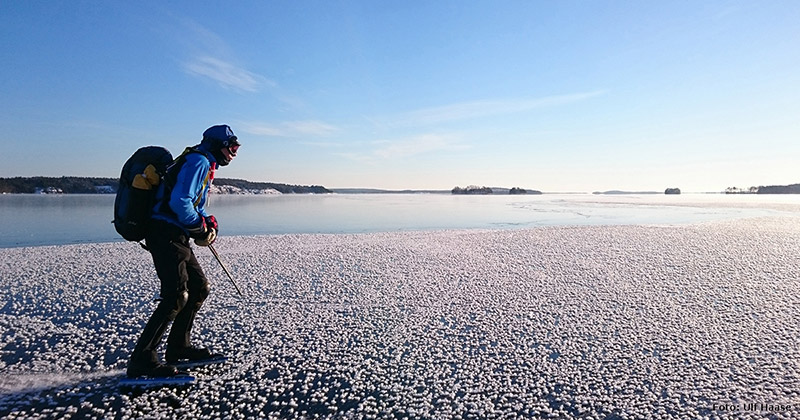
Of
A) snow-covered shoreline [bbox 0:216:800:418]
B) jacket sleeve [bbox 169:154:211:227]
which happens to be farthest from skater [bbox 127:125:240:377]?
snow-covered shoreline [bbox 0:216:800:418]

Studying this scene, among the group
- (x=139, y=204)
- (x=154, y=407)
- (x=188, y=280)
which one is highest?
(x=139, y=204)

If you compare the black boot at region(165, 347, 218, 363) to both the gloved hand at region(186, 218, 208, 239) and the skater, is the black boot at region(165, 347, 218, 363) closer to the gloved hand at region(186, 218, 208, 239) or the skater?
the skater

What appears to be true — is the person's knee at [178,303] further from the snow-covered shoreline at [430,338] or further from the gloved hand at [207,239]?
the snow-covered shoreline at [430,338]

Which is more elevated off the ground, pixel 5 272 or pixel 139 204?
pixel 139 204

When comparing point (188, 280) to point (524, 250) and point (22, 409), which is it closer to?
point (22, 409)

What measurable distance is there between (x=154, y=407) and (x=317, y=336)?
1.55 m

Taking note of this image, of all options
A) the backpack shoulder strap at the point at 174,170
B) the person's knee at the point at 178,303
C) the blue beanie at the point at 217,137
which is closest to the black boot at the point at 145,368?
the person's knee at the point at 178,303

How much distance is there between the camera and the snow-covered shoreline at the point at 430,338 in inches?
111

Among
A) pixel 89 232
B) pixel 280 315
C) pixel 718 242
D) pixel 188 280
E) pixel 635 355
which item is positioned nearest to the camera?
pixel 188 280

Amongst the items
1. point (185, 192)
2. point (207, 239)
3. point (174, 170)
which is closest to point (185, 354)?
point (207, 239)

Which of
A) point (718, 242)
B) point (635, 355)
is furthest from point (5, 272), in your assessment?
point (718, 242)

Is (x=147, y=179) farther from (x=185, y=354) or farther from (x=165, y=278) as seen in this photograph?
(x=185, y=354)

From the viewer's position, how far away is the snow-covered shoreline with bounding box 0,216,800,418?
9.29ft

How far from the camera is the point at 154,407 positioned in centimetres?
276
